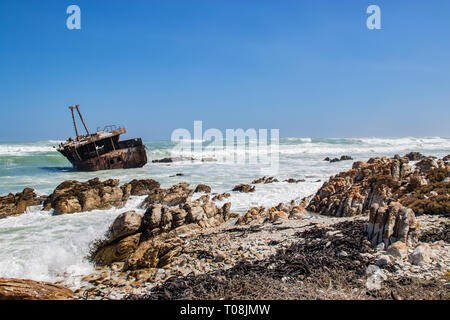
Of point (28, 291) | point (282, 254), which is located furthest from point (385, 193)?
point (28, 291)

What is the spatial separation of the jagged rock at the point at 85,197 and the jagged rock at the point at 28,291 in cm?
786

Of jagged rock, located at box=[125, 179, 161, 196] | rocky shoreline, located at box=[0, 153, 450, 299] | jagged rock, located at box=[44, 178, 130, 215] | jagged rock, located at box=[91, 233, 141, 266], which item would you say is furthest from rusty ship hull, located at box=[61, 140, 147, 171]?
jagged rock, located at box=[91, 233, 141, 266]

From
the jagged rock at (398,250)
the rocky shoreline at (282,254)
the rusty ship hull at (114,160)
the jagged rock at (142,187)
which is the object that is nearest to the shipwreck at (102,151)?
the rusty ship hull at (114,160)

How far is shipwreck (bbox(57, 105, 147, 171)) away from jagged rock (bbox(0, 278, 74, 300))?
2528 cm

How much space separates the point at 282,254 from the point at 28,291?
14.3ft

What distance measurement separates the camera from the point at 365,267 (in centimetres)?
477

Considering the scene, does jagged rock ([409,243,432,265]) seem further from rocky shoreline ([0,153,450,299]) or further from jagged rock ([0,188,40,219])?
jagged rock ([0,188,40,219])

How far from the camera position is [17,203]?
12789 mm

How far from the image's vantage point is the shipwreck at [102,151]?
28.0 m

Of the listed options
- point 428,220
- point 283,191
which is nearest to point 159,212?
point 428,220

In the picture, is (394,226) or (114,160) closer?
(394,226)

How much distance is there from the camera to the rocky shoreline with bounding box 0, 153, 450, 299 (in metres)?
4.32

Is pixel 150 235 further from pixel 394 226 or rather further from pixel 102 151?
pixel 102 151
